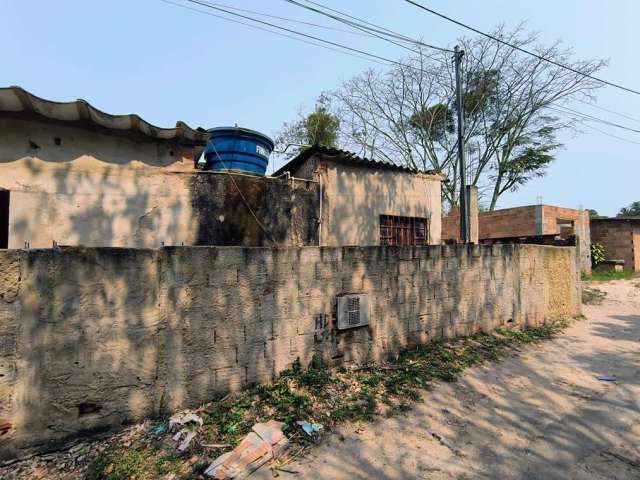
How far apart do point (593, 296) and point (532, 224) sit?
3672 millimetres

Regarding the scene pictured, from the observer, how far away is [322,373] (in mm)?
3793

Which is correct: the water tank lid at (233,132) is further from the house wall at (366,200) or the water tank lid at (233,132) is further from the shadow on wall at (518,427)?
the shadow on wall at (518,427)

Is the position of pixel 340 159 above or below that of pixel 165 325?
above

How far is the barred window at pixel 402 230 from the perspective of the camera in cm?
773

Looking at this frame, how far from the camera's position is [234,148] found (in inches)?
240

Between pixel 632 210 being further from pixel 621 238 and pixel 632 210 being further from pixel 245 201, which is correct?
pixel 245 201

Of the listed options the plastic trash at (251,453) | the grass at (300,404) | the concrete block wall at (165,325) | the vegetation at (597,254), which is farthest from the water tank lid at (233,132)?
the vegetation at (597,254)

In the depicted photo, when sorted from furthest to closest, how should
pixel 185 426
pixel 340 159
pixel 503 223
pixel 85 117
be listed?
pixel 503 223 → pixel 340 159 → pixel 85 117 → pixel 185 426

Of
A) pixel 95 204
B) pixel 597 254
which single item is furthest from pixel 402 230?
pixel 597 254

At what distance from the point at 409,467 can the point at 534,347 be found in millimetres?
4367

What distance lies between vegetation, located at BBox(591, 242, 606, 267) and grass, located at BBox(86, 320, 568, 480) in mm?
13873

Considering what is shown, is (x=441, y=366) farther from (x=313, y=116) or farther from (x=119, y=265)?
(x=313, y=116)

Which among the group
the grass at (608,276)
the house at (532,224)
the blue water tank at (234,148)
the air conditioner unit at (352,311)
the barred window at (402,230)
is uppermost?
the blue water tank at (234,148)

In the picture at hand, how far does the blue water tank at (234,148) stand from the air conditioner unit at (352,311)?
335 cm
